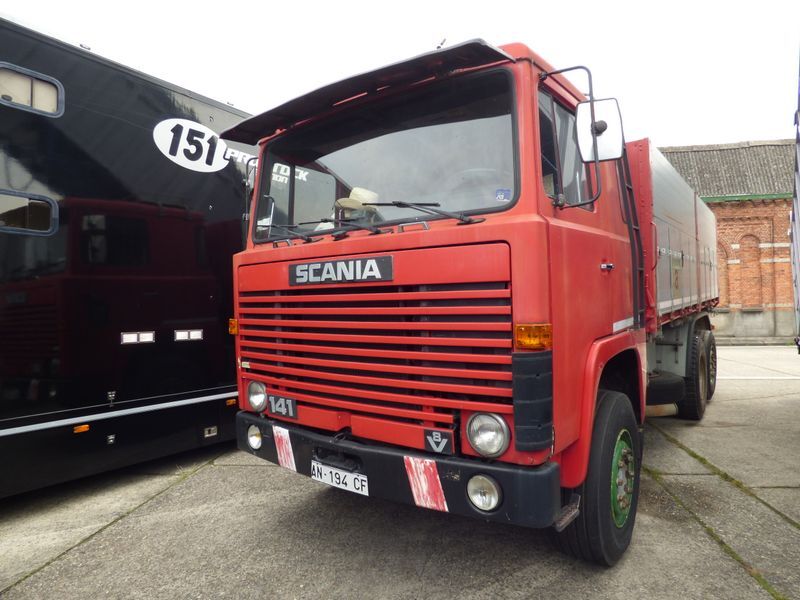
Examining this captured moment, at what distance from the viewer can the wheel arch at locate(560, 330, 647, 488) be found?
2.40 metres

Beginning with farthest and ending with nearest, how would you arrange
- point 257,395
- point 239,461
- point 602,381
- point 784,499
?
point 239,461 → point 784,499 → point 257,395 → point 602,381

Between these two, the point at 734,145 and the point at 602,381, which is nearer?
the point at 602,381

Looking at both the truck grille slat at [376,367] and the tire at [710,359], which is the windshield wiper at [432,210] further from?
the tire at [710,359]

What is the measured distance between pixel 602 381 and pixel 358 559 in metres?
1.76

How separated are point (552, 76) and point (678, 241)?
10.6 ft

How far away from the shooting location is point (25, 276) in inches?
138

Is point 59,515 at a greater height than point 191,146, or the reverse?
point 191,146

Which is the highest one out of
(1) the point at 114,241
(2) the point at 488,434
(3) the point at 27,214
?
(3) the point at 27,214

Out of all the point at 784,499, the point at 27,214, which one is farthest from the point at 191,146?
the point at 784,499

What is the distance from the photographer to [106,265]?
3930 mm

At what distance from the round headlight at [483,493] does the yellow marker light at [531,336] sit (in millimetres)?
595

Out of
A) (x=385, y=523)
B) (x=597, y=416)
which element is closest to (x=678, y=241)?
(x=597, y=416)

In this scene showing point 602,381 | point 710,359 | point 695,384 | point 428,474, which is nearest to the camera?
point 428,474

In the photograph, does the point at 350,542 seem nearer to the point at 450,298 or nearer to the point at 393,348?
the point at 393,348
